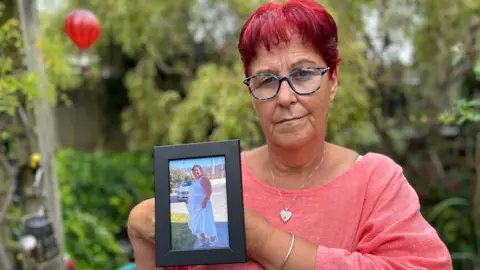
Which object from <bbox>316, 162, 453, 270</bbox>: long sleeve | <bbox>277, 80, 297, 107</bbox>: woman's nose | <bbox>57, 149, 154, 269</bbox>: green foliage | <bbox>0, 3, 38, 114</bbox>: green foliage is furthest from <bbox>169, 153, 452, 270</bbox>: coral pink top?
<bbox>57, 149, 154, 269</bbox>: green foliage

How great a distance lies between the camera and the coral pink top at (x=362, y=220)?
1.02 meters

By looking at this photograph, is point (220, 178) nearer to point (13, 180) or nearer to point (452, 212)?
point (13, 180)

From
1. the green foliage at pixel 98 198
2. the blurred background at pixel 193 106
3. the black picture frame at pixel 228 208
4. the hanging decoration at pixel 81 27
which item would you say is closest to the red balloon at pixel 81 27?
the hanging decoration at pixel 81 27

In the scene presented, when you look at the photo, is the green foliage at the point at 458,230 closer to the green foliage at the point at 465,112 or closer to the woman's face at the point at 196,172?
the green foliage at the point at 465,112

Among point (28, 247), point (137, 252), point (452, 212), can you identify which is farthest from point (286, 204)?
point (452, 212)

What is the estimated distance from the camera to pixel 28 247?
234 cm

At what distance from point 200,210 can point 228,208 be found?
6cm

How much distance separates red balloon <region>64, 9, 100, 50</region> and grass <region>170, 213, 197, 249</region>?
2.75 metres

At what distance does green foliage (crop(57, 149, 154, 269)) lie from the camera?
401cm

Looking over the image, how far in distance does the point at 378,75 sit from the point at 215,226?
12.2ft

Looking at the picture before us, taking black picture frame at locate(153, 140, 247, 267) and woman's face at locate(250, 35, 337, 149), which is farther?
woman's face at locate(250, 35, 337, 149)

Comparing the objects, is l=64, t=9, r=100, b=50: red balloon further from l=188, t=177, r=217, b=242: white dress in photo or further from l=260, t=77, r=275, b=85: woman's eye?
l=188, t=177, r=217, b=242: white dress in photo

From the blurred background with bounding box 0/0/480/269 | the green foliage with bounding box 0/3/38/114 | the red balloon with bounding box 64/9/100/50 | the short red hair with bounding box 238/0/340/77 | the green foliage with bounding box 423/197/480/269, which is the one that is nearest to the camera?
the short red hair with bounding box 238/0/340/77

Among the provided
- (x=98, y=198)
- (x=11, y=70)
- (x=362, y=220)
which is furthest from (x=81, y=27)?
(x=362, y=220)
